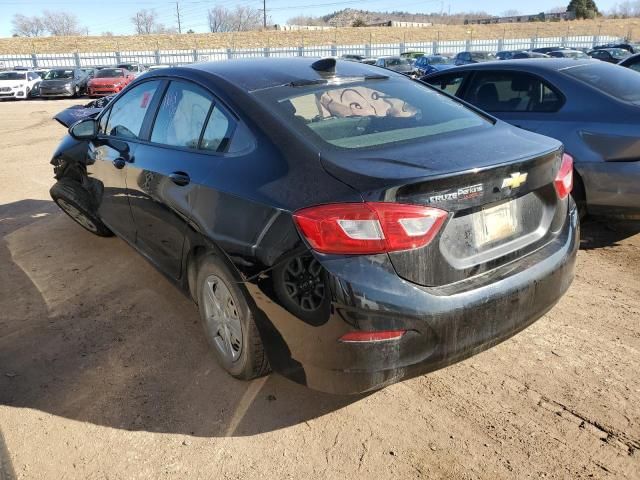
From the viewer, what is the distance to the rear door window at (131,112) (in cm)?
360

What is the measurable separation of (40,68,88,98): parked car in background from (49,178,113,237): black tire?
21214mm

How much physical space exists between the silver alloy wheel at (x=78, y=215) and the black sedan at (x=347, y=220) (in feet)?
5.90

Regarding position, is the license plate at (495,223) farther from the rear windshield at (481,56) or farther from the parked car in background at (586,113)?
the rear windshield at (481,56)

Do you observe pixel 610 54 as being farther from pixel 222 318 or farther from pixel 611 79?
pixel 222 318

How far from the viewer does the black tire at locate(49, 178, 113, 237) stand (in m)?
4.57

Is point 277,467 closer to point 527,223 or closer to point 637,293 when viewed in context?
point 527,223

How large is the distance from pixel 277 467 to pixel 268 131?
4.99 feet

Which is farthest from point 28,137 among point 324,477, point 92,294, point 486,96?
point 324,477

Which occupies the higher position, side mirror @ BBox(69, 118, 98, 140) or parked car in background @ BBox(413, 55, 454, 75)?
parked car in background @ BBox(413, 55, 454, 75)

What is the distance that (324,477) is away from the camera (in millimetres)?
2238

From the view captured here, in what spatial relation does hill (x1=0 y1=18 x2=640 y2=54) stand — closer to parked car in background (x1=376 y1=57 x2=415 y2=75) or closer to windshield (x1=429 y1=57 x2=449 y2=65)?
parked car in background (x1=376 y1=57 x2=415 y2=75)

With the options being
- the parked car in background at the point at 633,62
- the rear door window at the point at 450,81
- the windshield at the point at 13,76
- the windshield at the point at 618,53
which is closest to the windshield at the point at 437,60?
the windshield at the point at 618,53

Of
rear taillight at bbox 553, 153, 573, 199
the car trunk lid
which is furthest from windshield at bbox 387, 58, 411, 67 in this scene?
the car trunk lid

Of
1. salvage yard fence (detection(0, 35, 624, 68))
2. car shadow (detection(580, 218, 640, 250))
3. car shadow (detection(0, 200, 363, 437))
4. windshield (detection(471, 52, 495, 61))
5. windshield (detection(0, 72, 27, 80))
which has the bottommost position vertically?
car shadow (detection(0, 200, 363, 437))
